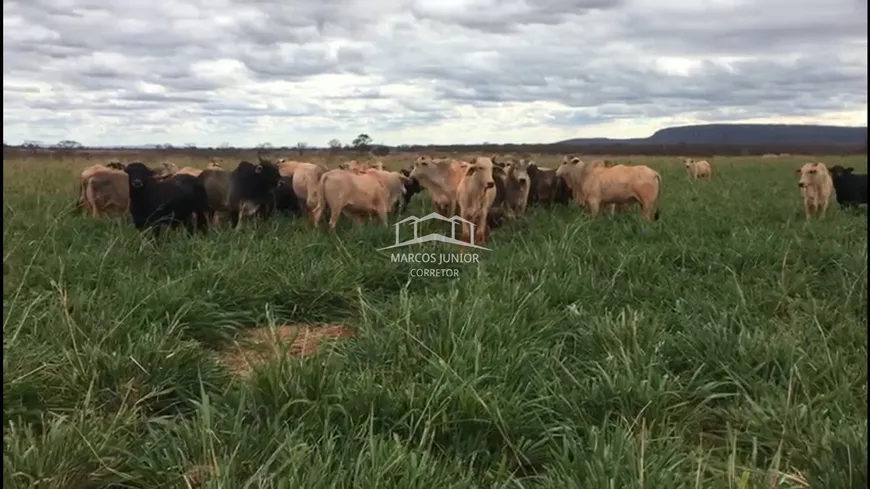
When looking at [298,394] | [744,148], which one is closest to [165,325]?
[298,394]

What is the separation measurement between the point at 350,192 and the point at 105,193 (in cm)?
370

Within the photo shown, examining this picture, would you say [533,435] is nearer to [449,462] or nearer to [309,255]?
[449,462]

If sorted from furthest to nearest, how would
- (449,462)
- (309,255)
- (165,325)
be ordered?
(309,255)
(165,325)
(449,462)

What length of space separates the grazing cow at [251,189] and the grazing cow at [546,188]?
14.6 ft

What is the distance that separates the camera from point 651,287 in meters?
5.71

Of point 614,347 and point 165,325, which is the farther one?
point 165,325

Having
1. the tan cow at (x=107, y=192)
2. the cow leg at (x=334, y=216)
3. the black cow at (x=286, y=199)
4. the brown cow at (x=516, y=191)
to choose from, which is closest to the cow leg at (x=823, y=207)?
the brown cow at (x=516, y=191)

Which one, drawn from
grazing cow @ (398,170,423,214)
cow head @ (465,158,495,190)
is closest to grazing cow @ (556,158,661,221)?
cow head @ (465,158,495,190)

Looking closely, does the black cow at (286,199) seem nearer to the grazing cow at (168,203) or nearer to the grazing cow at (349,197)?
the grazing cow at (349,197)

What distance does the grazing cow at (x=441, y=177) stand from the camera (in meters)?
10.5

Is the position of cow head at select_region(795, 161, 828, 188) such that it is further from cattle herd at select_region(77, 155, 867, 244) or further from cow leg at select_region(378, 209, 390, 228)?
cow leg at select_region(378, 209, 390, 228)

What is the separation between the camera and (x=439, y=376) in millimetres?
3572

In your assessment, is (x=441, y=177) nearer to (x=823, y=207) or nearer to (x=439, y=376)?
(x=823, y=207)

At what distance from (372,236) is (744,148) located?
203 ft
